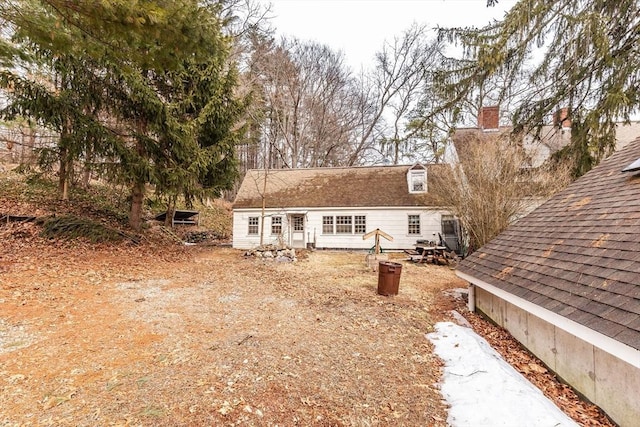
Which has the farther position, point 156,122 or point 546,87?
point 156,122

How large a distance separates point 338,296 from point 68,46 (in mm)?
7374

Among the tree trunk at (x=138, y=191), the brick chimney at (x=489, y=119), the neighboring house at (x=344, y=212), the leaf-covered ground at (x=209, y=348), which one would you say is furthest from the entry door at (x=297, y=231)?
the brick chimney at (x=489, y=119)

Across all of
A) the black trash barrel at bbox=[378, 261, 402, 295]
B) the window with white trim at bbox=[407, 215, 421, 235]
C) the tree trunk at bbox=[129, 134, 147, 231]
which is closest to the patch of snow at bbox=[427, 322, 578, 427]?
the black trash barrel at bbox=[378, 261, 402, 295]

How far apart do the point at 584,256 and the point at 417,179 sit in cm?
1274

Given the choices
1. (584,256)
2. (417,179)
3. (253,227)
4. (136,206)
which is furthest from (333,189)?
(584,256)

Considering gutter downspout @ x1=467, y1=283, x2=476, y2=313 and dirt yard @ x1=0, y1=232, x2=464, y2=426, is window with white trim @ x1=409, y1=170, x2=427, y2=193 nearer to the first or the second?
dirt yard @ x1=0, y1=232, x2=464, y2=426

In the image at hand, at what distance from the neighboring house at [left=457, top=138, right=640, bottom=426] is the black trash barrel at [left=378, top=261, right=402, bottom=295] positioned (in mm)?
1592

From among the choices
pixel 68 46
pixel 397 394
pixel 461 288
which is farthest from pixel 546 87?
pixel 68 46

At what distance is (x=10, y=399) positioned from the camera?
2.82 metres

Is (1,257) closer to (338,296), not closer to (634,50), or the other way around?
(338,296)

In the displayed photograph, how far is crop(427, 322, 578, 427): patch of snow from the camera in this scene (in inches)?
107

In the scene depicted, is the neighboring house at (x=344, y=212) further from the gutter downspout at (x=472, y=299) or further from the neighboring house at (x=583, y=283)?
the neighboring house at (x=583, y=283)

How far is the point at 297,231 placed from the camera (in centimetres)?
1698

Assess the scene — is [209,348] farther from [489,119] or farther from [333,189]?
[489,119]
